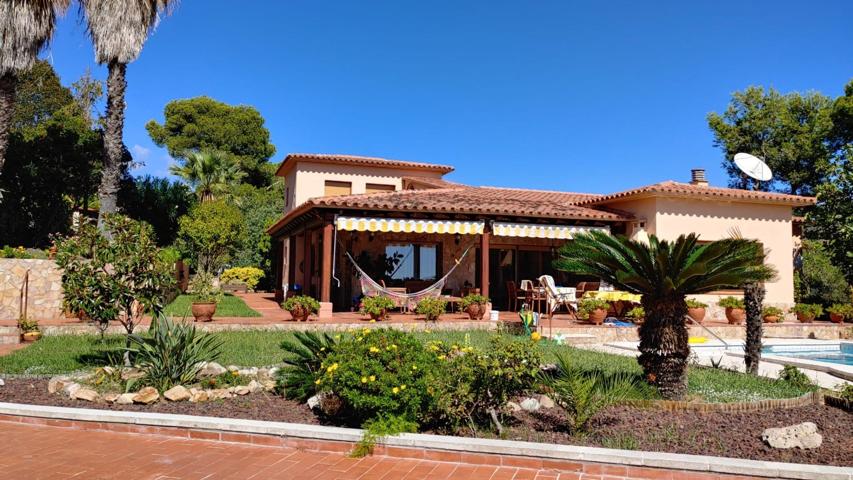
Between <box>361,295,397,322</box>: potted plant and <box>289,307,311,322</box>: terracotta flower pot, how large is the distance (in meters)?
1.47

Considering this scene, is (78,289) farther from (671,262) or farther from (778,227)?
(778,227)

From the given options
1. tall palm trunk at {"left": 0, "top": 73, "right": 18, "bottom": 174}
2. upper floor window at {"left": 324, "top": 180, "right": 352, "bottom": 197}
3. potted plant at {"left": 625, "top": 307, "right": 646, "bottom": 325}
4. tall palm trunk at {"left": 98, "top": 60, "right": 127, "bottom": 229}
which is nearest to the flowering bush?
potted plant at {"left": 625, "top": 307, "right": 646, "bottom": 325}

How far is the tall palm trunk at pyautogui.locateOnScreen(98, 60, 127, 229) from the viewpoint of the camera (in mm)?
17922

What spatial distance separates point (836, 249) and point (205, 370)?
16.6m

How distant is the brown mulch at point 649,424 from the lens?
537cm

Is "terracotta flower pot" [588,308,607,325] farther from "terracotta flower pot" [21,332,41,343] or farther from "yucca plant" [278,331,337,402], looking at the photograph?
"terracotta flower pot" [21,332,41,343]

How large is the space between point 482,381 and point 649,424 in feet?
5.99

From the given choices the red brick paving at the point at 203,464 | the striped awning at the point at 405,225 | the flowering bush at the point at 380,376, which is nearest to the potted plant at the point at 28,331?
the striped awning at the point at 405,225

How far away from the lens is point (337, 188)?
27125mm

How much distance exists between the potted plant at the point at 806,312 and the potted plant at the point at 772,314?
64cm

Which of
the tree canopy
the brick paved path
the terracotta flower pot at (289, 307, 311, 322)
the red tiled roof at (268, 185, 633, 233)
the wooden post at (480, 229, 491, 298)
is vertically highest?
the tree canopy

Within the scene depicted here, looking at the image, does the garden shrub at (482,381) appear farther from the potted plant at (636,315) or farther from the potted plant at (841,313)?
the potted plant at (841,313)

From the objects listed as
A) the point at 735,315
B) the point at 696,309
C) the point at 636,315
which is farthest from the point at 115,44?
the point at 735,315

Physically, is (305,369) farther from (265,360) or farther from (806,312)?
(806,312)
